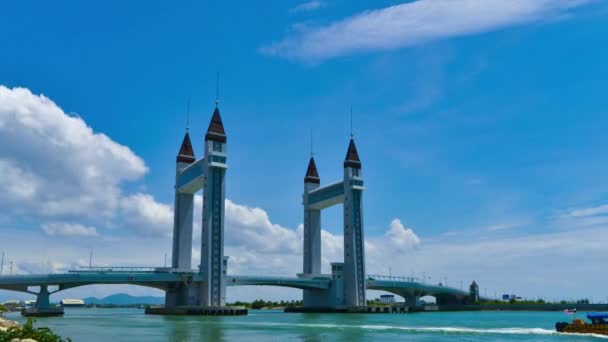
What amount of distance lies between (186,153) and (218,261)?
29.4m

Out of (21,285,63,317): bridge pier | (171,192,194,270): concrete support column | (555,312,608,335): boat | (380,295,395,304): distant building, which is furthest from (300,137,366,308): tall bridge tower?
(555,312,608,335): boat

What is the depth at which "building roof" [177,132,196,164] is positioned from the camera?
388 ft

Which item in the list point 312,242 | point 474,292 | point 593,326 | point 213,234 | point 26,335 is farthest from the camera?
point 474,292

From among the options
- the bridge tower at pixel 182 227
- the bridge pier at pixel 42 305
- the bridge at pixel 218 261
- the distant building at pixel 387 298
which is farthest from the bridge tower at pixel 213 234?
the distant building at pixel 387 298

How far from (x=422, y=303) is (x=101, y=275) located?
87.0m

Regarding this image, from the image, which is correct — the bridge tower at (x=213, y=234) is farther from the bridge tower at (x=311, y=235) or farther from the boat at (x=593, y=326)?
the boat at (x=593, y=326)

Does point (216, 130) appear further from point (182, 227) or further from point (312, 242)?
point (312, 242)

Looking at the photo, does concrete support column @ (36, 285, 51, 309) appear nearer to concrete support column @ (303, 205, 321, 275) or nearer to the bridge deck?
the bridge deck

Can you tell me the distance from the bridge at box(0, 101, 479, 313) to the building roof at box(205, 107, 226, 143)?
0.55 feet

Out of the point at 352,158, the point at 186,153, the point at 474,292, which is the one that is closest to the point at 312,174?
the point at 352,158

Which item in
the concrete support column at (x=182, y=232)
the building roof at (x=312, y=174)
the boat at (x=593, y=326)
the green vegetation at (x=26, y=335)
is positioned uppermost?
the building roof at (x=312, y=174)

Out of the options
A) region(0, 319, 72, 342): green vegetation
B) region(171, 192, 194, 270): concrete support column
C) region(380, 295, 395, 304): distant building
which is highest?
region(171, 192, 194, 270): concrete support column

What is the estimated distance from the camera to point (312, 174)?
137 meters

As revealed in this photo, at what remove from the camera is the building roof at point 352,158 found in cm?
12400
